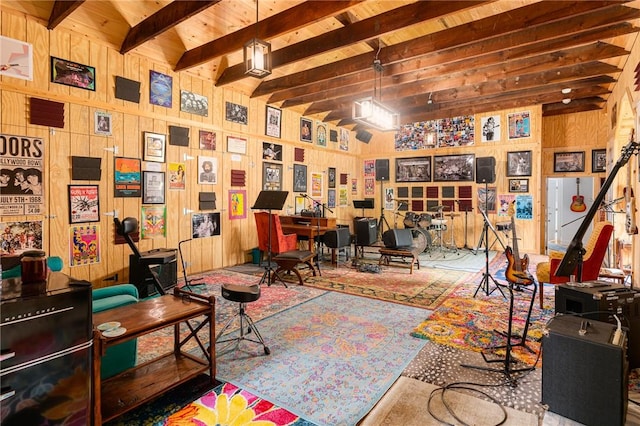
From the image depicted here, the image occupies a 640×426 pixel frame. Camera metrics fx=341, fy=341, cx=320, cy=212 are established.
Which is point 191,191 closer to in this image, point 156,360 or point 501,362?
point 156,360

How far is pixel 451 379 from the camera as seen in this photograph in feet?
8.64

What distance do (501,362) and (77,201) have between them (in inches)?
208

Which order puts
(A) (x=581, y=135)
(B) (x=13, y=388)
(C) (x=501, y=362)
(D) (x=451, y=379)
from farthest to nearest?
(A) (x=581, y=135) < (C) (x=501, y=362) < (D) (x=451, y=379) < (B) (x=13, y=388)

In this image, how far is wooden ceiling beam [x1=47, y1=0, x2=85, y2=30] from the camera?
3.79m

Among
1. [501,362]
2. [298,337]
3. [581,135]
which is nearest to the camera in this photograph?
[501,362]

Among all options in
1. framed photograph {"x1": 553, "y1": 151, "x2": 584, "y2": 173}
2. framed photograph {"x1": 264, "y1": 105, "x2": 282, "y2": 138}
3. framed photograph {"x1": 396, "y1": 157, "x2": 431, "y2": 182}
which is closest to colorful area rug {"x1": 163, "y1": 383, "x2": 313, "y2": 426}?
framed photograph {"x1": 264, "y1": 105, "x2": 282, "y2": 138}

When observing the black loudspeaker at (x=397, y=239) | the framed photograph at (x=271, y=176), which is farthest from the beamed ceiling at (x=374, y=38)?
the black loudspeaker at (x=397, y=239)

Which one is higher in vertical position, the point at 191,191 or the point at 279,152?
the point at 279,152

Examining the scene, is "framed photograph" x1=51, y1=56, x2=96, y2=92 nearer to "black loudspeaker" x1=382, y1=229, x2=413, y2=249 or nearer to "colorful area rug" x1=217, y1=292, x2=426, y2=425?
"colorful area rug" x1=217, y1=292, x2=426, y2=425

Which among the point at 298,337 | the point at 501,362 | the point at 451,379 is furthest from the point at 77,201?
the point at 501,362

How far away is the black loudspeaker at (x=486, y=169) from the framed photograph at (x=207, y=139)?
6.36m

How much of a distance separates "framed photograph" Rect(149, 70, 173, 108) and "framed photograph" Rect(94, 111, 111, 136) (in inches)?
30.2

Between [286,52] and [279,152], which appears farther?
→ [279,152]

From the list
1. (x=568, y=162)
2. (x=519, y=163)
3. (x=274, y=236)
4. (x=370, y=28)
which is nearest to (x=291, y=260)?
(x=274, y=236)
